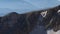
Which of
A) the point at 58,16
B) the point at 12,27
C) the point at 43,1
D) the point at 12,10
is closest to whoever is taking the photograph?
the point at 12,10

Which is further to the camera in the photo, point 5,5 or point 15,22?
point 15,22

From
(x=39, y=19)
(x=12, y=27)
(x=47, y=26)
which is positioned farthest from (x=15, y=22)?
(x=47, y=26)

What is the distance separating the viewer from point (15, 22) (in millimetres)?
1432

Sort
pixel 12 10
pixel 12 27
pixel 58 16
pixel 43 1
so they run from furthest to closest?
pixel 58 16 < pixel 43 1 < pixel 12 27 < pixel 12 10

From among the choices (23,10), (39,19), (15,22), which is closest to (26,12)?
(23,10)

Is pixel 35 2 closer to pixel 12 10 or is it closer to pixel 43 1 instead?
pixel 43 1

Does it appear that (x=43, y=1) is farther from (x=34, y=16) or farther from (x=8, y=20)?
(x=8, y=20)

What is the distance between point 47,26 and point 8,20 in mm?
505

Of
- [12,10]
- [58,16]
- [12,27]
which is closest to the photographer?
[12,10]

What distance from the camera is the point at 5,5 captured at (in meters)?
1.32

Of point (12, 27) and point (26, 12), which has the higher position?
point (26, 12)

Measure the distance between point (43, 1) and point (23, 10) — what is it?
0.28 m

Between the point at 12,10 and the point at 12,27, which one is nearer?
the point at 12,10

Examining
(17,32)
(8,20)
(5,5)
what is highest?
(5,5)
